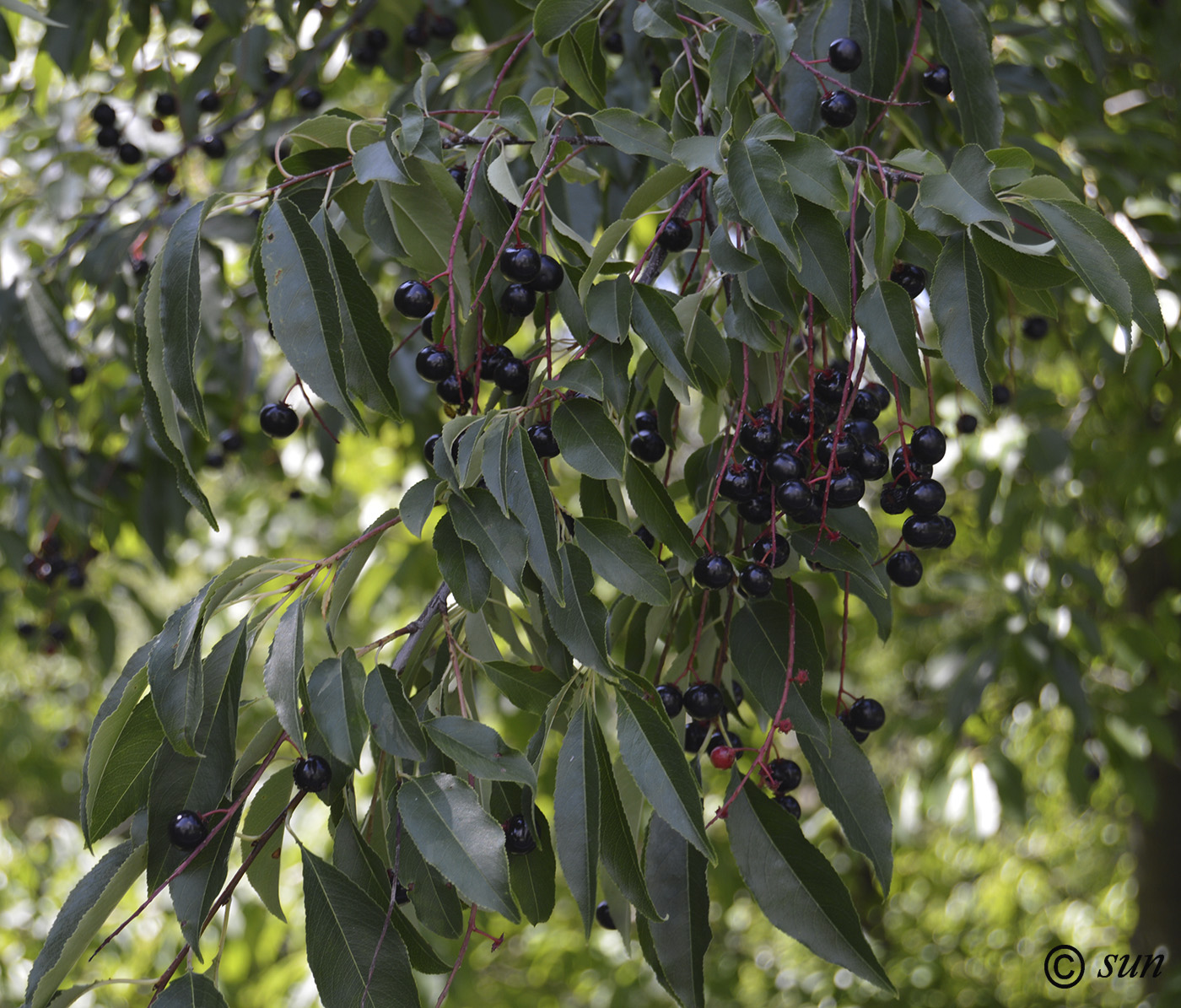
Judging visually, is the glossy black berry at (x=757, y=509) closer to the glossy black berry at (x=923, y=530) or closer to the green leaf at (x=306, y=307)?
the glossy black berry at (x=923, y=530)

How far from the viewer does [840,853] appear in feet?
12.0

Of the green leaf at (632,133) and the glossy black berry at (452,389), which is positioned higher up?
the green leaf at (632,133)

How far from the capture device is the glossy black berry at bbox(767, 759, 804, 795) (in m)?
1.00

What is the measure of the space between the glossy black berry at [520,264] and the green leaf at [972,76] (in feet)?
1.77

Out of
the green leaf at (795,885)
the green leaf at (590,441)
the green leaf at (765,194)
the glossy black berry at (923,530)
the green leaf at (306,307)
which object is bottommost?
the green leaf at (795,885)

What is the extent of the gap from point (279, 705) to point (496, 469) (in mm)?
237

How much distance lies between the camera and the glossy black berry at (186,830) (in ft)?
2.61

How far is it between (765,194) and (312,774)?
56cm

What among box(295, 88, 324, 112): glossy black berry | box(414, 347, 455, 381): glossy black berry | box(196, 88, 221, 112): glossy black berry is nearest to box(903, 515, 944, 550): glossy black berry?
box(414, 347, 455, 381): glossy black berry

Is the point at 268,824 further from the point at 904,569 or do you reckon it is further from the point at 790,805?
the point at 904,569

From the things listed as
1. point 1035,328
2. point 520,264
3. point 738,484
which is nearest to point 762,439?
point 738,484

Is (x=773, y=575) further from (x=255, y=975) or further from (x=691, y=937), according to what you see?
(x=255, y=975)

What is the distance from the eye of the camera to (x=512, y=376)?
0.96 meters

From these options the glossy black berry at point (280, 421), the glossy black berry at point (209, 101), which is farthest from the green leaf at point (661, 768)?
the glossy black berry at point (209, 101)
